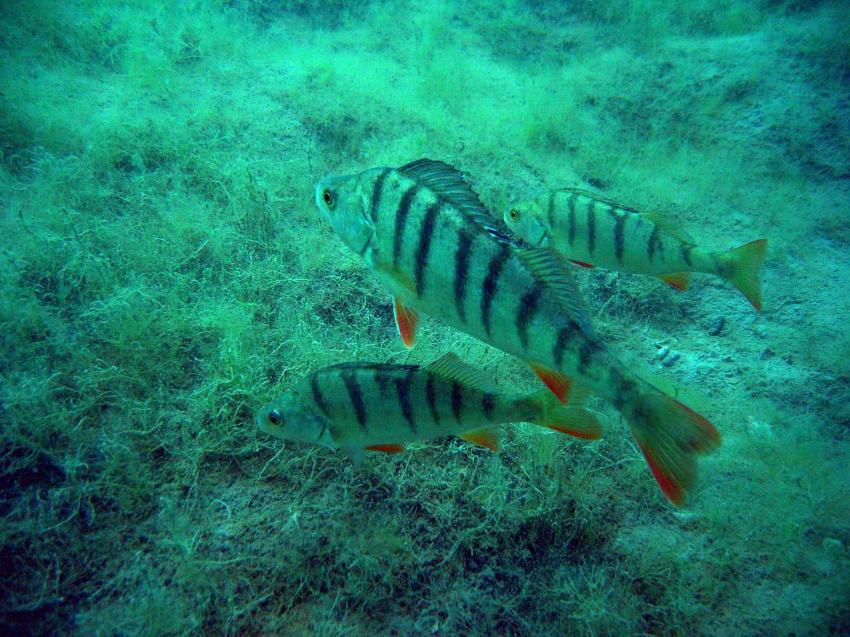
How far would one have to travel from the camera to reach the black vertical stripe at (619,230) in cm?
394

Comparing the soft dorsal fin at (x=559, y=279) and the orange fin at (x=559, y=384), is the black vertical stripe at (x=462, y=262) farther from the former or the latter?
the orange fin at (x=559, y=384)

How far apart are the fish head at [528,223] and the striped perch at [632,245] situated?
0.02 metres

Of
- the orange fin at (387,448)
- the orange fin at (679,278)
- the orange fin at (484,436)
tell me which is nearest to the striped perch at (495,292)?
the orange fin at (484,436)

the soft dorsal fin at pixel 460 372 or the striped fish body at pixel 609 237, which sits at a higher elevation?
the striped fish body at pixel 609 237

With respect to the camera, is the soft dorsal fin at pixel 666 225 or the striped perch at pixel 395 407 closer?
the striped perch at pixel 395 407

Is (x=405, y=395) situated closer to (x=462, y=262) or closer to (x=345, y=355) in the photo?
(x=462, y=262)

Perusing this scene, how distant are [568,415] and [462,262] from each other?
968 mm

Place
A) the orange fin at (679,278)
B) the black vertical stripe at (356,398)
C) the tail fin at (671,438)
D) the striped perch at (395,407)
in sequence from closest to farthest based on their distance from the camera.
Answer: the tail fin at (671,438), the striped perch at (395,407), the black vertical stripe at (356,398), the orange fin at (679,278)

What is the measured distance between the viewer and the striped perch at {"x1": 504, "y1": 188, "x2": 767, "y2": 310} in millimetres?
3832

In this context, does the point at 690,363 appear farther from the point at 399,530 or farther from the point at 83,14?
the point at 83,14

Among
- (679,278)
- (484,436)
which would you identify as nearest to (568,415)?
(484,436)

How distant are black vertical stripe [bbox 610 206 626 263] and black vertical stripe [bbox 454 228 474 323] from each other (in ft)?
7.89

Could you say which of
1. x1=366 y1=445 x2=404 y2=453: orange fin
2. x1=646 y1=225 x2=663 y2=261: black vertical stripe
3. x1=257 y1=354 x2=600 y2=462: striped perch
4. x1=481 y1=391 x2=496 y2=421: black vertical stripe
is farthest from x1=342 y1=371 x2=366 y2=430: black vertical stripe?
x1=646 y1=225 x2=663 y2=261: black vertical stripe

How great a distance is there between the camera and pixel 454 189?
2.35 meters
